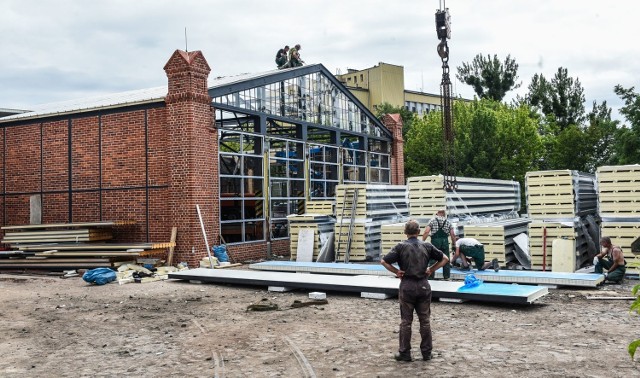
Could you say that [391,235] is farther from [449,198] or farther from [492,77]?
A: [492,77]

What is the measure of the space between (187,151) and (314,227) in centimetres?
462

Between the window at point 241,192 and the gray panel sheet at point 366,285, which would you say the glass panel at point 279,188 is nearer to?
the window at point 241,192

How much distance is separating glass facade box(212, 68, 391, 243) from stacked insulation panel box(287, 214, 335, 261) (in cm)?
131

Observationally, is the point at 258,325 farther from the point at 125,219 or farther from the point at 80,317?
the point at 125,219

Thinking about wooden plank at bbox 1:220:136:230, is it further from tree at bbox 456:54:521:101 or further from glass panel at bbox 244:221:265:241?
tree at bbox 456:54:521:101

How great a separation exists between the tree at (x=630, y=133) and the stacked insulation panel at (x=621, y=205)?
1700cm

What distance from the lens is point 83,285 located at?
14.2 meters

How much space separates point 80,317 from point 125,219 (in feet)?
25.8

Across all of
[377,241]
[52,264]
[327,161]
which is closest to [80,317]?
[52,264]

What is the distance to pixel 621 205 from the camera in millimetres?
13625

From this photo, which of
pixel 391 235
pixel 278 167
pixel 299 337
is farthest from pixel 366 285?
pixel 278 167

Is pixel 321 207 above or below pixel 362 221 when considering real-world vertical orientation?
above

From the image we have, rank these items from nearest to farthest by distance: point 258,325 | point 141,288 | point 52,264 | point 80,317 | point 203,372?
point 203,372, point 258,325, point 80,317, point 141,288, point 52,264

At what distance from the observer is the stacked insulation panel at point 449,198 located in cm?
1597
